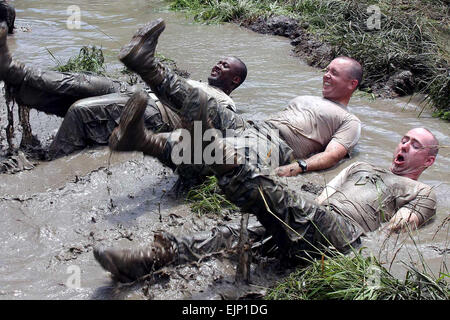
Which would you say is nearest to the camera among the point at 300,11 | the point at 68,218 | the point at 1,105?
the point at 68,218

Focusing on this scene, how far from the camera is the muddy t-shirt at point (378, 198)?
392 cm

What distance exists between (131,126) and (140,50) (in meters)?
0.99

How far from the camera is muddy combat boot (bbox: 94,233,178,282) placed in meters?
3.02

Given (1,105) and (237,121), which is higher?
(237,121)

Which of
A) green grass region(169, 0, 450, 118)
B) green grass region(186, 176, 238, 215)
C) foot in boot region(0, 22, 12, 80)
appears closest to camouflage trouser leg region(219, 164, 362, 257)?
green grass region(186, 176, 238, 215)

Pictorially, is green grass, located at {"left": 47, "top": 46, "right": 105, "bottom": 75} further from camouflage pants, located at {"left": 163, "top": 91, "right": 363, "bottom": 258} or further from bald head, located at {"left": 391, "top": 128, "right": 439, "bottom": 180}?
bald head, located at {"left": 391, "top": 128, "right": 439, "bottom": 180}

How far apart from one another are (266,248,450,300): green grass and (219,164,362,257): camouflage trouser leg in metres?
0.17

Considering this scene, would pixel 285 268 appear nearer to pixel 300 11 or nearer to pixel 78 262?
pixel 78 262

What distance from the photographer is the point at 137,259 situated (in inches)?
123

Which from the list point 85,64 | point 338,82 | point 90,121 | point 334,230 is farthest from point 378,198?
point 85,64

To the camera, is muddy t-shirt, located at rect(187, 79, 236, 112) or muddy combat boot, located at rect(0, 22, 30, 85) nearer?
muddy combat boot, located at rect(0, 22, 30, 85)
